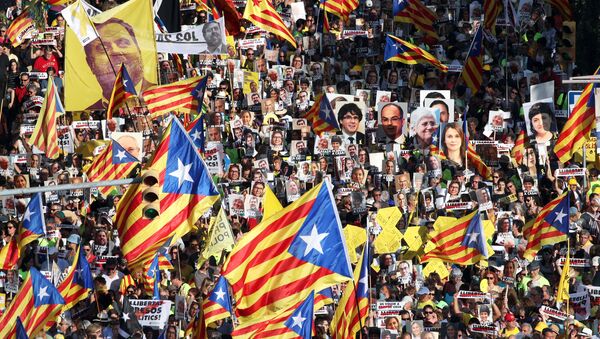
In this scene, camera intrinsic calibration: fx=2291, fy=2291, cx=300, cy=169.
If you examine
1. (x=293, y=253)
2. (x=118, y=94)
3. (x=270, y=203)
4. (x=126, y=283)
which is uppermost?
A: (x=118, y=94)

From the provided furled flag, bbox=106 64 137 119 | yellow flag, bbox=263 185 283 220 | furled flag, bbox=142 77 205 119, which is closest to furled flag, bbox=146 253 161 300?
yellow flag, bbox=263 185 283 220

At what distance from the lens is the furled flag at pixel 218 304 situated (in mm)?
27453

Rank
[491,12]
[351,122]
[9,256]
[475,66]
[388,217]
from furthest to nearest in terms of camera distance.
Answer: [491,12] → [475,66] → [351,122] → [9,256] → [388,217]

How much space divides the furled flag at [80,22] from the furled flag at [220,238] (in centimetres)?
538

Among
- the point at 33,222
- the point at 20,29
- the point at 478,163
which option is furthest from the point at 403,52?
Answer: the point at 33,222

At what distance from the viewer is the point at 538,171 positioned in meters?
32.0

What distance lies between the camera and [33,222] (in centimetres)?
3039

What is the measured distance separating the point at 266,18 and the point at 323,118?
254 cm

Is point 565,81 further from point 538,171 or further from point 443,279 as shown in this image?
point 443,279

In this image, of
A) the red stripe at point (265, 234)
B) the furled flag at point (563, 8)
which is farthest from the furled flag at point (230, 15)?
the red stripe at point (265, 234)

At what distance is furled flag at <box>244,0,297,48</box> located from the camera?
35.4 metres

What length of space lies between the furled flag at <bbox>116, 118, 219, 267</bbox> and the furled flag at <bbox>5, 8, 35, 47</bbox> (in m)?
10.2

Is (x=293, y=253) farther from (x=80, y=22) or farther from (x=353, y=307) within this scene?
(x=80, y=22)

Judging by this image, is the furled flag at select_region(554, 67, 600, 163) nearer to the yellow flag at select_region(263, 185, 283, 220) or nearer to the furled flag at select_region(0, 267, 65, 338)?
the yellow flag at select_region(263, 185, 283, 220)
